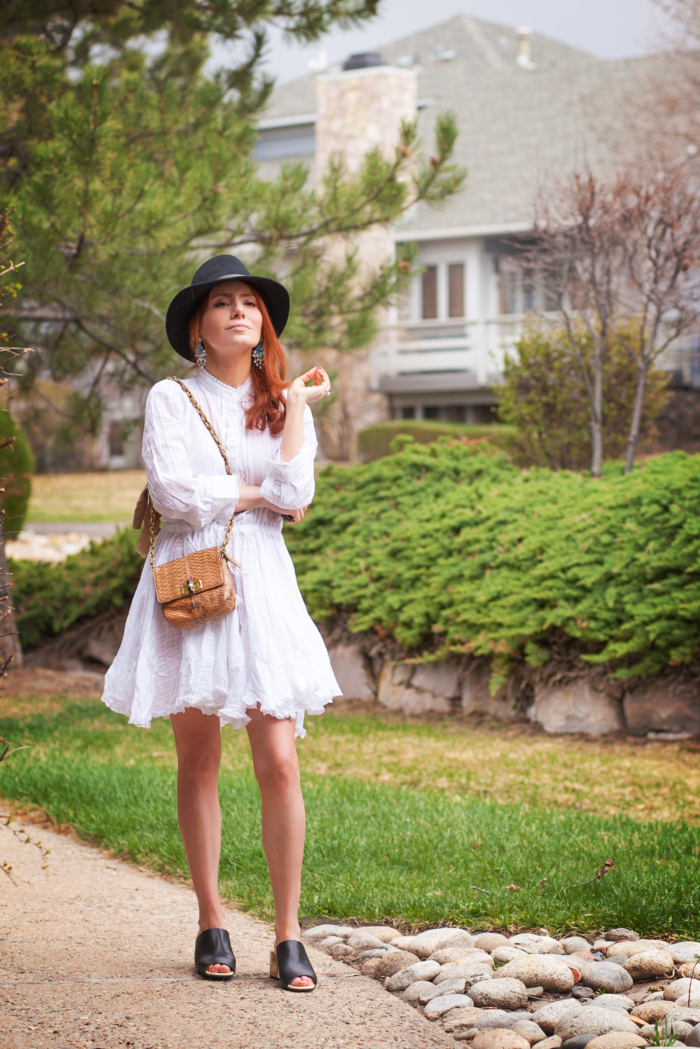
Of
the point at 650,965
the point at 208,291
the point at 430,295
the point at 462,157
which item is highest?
the point at 462,157

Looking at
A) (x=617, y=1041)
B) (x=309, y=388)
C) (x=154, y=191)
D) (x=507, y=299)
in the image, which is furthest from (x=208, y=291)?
(x=507, y=299)

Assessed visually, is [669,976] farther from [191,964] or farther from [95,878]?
[95,878]

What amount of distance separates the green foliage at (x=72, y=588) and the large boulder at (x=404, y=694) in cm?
249

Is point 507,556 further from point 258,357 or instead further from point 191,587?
point 191,587

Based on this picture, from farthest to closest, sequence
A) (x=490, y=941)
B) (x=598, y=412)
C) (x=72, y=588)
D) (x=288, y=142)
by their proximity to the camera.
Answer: (x=288, y=142), (x=72, y=588), (x=598, y=412), (x=490, y=941)

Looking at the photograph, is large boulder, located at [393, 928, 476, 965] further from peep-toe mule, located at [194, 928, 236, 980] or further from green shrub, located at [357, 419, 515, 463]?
green shrub, located at [357, 419, 515, 463]

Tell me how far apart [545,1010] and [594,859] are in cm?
124

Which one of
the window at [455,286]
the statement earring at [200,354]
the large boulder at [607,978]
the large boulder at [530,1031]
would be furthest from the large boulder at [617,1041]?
the window at [455,286]

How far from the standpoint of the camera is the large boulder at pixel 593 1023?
271 centimetres

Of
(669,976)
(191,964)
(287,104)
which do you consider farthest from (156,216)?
(287,104)

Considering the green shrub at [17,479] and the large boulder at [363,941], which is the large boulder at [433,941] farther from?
the green shrub at [17,479]

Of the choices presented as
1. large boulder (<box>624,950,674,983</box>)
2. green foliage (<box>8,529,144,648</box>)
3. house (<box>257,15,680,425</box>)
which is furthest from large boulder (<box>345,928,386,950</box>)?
house (<box>257,15,680,425</box>)

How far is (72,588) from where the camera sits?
9320mm

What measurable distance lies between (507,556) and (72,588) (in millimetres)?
4114
